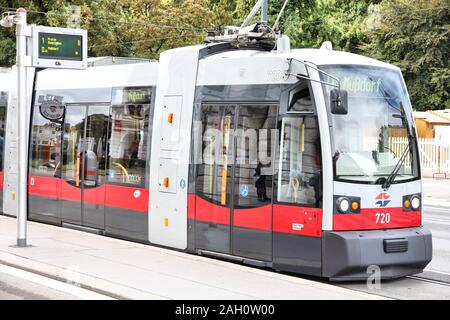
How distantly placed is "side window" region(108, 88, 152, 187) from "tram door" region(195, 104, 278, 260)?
159 centimetres

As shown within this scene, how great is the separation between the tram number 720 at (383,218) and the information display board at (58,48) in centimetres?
561

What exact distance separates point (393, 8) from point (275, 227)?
36.0m

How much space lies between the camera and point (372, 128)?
936 cm

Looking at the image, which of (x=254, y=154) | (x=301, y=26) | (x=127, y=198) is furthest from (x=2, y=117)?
(x=301, y=26)

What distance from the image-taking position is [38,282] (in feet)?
28.9

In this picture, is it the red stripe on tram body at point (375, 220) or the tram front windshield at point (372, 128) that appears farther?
the tram front windshield at point (372, 128)

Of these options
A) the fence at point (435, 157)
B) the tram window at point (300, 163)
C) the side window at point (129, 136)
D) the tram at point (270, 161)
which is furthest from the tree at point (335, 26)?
the tram window at point (300, 163)

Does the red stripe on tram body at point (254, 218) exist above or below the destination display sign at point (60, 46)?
below

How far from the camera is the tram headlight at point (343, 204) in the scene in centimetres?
895

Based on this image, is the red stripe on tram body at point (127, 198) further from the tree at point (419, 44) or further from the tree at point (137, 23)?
the tree at point (419, 44)

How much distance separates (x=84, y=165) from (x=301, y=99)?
5.51 meters

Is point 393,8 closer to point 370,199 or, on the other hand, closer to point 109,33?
point 109,33

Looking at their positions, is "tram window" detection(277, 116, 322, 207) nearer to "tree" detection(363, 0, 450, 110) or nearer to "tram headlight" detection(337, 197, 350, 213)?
"tram headlight" detection(337, 197, 350, 213)

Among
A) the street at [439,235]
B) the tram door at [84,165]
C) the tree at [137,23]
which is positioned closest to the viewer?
the street at [439,235]
